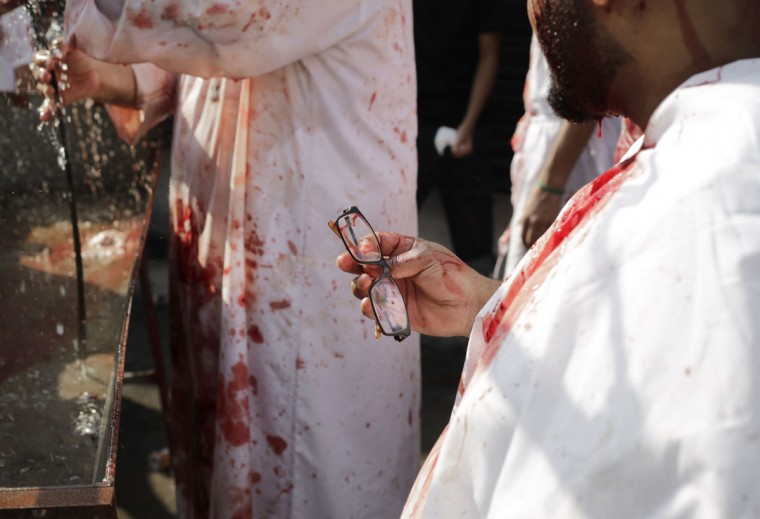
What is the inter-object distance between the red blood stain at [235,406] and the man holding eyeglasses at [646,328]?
51.3 inches

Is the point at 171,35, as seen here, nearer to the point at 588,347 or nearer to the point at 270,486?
the point at 270,486

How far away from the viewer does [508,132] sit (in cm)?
680

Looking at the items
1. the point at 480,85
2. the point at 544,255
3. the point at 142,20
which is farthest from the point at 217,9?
the point at 480,85

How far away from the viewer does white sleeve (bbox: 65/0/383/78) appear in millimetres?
2201

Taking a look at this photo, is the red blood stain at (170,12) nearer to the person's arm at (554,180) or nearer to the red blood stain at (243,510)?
the red blood stain at (243,510)

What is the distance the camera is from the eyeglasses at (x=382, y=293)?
1523 millimetres

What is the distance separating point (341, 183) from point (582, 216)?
133 centimetres

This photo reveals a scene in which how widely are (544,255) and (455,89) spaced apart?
375 centimetres

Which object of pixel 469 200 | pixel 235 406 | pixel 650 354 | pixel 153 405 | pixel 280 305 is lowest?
pixel 153 405

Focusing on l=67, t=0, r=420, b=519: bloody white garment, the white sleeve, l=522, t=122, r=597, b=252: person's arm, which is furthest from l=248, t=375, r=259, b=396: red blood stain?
l=522, t=122, r=597, b=252: person's arm

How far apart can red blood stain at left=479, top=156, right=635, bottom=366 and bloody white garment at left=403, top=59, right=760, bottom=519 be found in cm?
2

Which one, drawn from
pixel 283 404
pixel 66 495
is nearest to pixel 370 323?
pixel 283 404

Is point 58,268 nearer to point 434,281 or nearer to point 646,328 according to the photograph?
point 434,281

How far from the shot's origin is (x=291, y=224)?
96.0 inches
